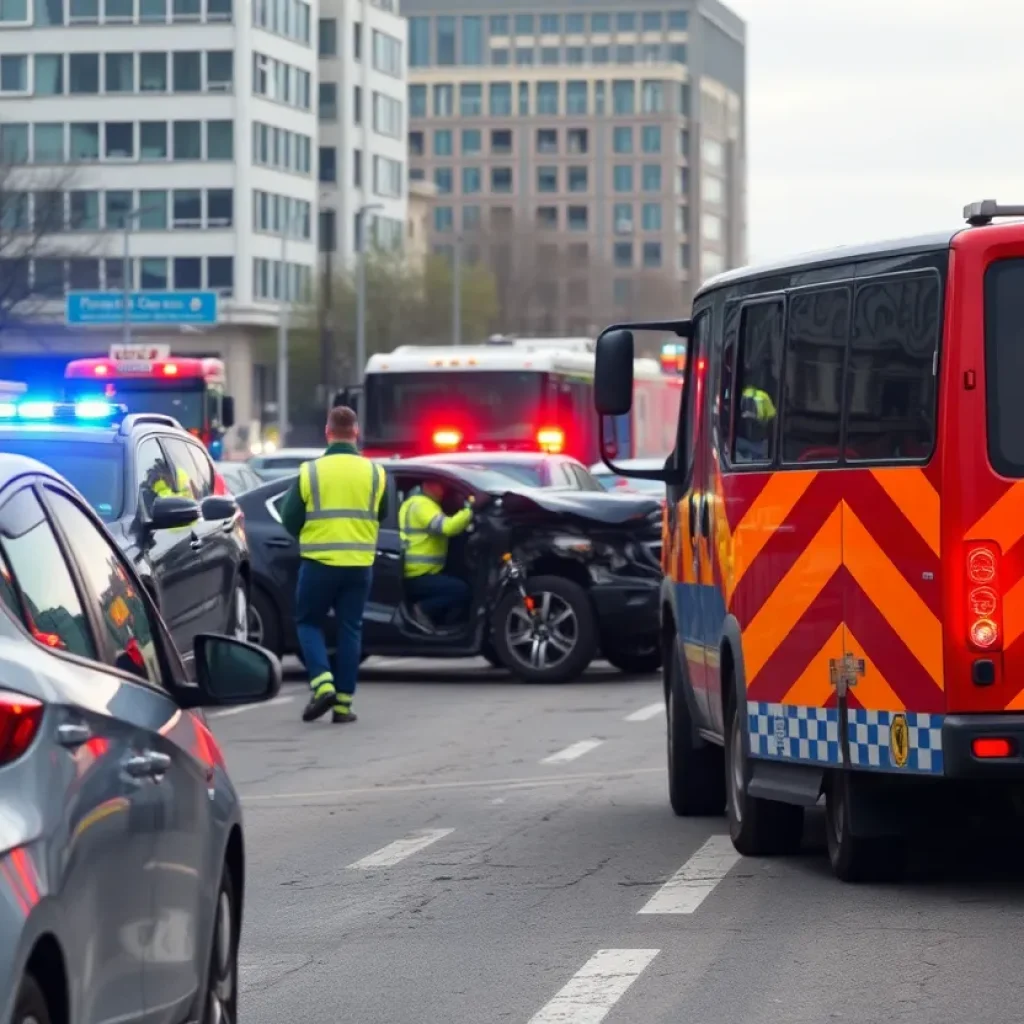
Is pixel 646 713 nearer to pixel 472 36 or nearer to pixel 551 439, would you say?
pixel 551 439

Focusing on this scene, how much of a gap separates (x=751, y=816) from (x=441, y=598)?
10.2 meters

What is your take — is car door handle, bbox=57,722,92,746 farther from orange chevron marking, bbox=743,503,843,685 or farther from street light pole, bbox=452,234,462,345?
street light pole, bbox=452,234,462,345

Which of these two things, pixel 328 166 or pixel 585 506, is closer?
pixel 585 506

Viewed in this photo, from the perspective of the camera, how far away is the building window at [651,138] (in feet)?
603

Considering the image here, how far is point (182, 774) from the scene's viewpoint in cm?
536

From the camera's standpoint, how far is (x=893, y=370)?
892 cm

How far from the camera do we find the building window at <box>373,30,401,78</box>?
113 metres

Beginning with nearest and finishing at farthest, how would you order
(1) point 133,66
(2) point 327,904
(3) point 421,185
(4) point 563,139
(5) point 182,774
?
(5) point 182,774 → (2) point 327,904 → (1) point 133,66 → (3) point 421,185 → (4) point 563,139

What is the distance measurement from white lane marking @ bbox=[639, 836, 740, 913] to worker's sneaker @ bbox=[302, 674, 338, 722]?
255 inches

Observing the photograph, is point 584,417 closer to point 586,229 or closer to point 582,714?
point 582,714

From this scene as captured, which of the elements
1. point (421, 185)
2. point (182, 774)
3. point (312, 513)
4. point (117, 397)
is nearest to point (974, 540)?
point (182, 774)

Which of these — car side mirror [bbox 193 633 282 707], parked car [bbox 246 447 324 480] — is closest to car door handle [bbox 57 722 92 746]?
car side mirror [bbox 193 633 282 707]

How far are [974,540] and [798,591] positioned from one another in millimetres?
942

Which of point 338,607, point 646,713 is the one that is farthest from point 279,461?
point 646,713
